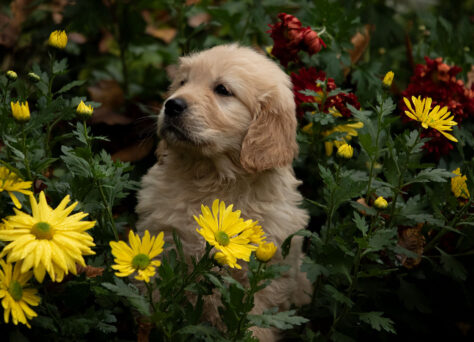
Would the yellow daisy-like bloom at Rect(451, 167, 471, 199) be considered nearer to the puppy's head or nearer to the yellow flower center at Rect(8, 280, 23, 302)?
the puppy's head

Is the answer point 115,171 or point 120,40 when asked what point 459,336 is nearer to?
point 115,171

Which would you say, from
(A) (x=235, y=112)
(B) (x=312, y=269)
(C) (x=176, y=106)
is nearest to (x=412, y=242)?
(B) (x=312, y=269)

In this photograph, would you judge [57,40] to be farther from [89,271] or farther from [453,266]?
[453,266]

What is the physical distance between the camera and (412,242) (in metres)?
2.31

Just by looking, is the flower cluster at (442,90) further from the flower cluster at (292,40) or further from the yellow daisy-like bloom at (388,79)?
the yellow daisy-like bloom at (388,79)

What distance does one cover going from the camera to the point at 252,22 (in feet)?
11.3

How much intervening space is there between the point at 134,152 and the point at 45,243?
1.80m

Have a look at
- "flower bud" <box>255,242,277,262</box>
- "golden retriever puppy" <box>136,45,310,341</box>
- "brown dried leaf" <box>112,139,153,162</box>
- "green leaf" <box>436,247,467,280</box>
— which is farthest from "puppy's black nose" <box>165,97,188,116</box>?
"green leaf" <box>436,247,467,280</box>

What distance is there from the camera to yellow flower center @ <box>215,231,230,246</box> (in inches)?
→ 60.6

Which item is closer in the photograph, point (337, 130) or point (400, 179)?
point (400, 179)

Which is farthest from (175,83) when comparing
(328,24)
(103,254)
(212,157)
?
(103,254)

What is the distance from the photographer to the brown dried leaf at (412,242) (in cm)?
230

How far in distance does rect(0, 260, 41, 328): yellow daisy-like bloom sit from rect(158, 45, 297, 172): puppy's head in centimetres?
104

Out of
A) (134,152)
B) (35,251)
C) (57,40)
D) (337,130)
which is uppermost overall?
(57,40)
